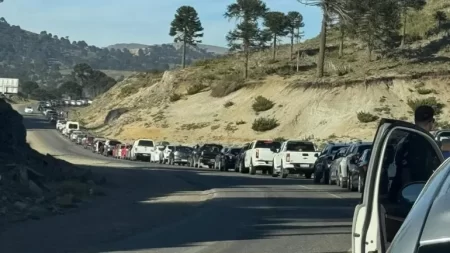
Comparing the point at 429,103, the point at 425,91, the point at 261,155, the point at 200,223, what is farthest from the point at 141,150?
the point at 200,223

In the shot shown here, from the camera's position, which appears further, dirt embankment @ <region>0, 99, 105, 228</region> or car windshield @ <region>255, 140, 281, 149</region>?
car windshield @ <region>255, 140, 281, 149</region>

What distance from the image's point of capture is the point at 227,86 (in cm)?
8725

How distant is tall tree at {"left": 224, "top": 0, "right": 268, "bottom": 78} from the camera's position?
93.2 meters

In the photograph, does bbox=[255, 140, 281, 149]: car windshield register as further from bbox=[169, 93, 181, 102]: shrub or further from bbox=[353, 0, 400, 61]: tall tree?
bbox=[169, 93, 181, 102]: shrub

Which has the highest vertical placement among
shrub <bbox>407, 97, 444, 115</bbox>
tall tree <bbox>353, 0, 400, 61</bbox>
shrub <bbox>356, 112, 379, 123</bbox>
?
tall tree <bbox>353, 0, 400, 61</bbox>

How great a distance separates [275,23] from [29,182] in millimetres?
73250

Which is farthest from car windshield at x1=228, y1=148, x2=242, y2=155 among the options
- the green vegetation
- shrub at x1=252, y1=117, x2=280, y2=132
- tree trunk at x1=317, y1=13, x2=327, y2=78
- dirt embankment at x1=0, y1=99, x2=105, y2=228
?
the green vegetation

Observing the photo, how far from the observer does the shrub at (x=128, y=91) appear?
116 metres

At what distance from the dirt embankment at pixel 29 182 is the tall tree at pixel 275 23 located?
60667 millimetres

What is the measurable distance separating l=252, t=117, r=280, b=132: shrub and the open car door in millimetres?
69112

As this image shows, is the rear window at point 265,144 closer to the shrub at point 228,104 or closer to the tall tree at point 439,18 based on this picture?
the shrub at point 228,104

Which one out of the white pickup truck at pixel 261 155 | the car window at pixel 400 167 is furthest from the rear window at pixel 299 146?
the car window at pixel 400 167

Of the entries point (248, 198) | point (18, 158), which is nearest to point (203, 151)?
point (18, 158)

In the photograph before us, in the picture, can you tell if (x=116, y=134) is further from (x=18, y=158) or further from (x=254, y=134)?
(x=18, y=158)
